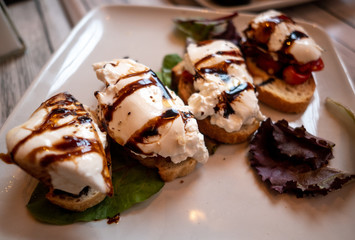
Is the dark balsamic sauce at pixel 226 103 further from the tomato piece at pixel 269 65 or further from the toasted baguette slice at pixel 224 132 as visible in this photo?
the tomato piece at pixel 269 65

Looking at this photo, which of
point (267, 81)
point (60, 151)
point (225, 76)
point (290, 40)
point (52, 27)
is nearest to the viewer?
point (60, 151)

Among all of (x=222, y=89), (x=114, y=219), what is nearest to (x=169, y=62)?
(x=222, y=89)

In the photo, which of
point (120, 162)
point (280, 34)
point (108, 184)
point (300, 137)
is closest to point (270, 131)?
point (300, 137)

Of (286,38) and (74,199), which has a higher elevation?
(286,38)

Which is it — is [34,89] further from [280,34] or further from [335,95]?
[335,95]

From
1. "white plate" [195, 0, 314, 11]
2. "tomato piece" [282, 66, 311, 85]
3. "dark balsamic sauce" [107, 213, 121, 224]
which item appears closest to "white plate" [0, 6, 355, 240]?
"dark balsamic sauce" [107, 213, 121, 224]

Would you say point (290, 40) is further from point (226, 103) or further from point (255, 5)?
point (255, 5)

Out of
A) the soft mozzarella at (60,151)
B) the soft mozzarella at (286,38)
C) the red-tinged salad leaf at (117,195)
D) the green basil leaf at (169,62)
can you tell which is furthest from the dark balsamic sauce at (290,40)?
the soft mozzarella at (60,151)
